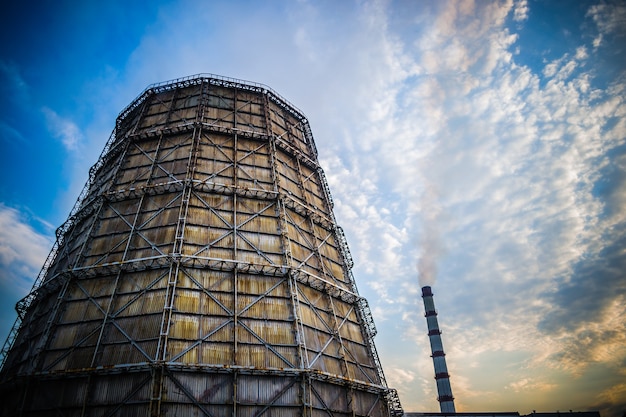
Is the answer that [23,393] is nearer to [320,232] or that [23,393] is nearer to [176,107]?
[320,232]

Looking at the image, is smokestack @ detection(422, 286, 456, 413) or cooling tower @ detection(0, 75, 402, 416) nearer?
cooling tower @ detection(0, 75, 402, 416)

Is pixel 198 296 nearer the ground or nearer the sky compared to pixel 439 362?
nearer the ground

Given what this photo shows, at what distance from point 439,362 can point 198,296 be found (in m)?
25.3

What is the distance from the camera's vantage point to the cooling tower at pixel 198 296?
38.0 feet

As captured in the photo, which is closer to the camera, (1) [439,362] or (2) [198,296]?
(2) [198,296]

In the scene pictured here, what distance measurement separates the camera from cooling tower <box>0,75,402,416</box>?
1158cm

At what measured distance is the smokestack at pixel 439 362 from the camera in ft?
98.9

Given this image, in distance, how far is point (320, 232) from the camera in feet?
62.4

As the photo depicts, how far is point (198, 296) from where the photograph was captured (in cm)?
1319

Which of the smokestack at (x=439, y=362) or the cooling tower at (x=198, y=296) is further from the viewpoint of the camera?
the smokestack at (x=439, y=362)

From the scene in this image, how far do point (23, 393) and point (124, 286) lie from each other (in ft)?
14.0

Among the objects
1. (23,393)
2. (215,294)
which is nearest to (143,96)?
(215,294)

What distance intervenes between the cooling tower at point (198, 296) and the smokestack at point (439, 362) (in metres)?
17.0

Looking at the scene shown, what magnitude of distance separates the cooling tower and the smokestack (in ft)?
55.9
